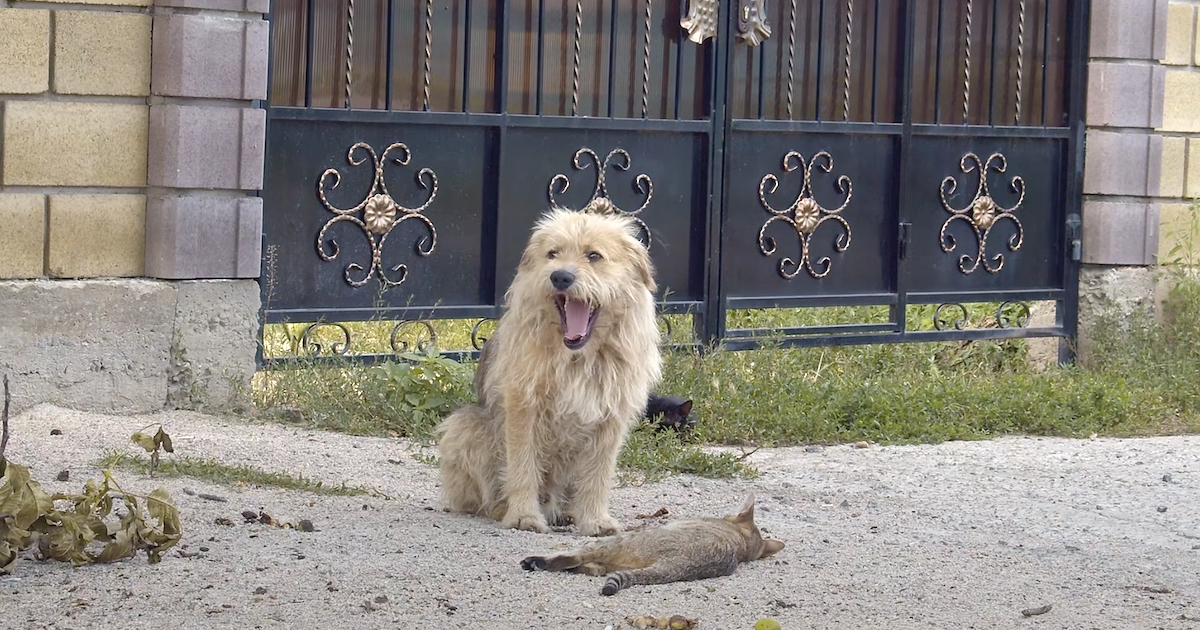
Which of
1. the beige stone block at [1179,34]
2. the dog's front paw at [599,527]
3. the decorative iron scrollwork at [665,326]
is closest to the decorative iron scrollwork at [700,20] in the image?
the decorative iron scrollwork at [665,326]

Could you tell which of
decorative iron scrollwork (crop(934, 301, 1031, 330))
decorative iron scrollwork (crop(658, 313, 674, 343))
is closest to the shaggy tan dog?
decorative iron scrollwork (crop(658, 313, 674, 343))

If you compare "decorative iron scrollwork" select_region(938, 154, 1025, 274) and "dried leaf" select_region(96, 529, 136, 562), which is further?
"decorative iron scrollwork" select_region(938, 154, 1025, 274)

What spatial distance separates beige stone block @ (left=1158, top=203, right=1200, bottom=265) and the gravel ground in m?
2.85

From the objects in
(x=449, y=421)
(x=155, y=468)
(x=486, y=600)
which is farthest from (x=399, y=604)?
(x=155, y=468)

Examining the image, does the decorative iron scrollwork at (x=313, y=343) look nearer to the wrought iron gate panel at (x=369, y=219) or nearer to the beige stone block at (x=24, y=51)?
the wrought iron gate panel at (x=369, y=219)

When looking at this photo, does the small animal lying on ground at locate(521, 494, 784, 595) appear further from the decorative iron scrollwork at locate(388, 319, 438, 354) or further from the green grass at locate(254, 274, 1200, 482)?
the decorative iron scrollwork at locate(388, 319, 438, 354)

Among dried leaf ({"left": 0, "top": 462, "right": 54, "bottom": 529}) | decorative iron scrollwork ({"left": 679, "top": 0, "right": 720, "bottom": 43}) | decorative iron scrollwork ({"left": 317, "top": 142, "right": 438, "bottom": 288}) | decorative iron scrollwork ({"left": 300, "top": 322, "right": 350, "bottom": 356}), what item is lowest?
dried leaf ({"left": 0, "top": 462, "right": 54, "bottom": 529})

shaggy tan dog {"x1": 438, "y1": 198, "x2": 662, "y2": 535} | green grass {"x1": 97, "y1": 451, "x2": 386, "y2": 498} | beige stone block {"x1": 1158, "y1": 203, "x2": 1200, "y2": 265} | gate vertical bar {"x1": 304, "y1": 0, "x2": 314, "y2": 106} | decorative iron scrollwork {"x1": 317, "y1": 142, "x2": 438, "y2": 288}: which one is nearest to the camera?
shaggy tan dog {"x1": 438, "y1": 198, "x2": 662, "y2": 535}

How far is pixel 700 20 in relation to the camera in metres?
9.10

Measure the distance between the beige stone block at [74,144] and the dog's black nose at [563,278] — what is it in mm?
2977

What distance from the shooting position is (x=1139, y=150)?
1031 cm

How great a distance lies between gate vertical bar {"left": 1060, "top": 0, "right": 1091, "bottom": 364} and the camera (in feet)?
33.8

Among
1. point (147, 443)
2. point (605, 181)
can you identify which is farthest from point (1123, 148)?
point (147, 443)

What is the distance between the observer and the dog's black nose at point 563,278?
550 centimetres
